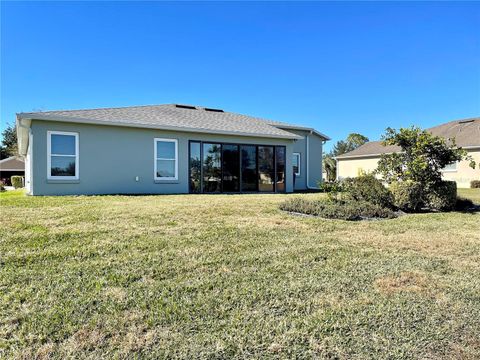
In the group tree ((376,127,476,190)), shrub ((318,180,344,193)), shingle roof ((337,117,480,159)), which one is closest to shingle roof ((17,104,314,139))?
shrub ((318,180,344,193))

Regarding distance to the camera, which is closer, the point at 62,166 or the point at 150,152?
the point at 62,166

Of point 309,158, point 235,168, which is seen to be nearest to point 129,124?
point 235,168

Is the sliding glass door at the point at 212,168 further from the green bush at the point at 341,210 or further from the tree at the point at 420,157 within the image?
the tree at the point at 420,157

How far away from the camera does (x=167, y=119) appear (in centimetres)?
Result: 1364

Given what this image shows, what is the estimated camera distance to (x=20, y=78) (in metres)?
17.0

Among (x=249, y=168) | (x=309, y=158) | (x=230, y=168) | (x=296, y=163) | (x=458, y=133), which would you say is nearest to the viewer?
(x=230, y=168)

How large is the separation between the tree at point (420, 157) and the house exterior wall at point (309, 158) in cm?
908

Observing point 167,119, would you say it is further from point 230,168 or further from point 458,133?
point 458,133

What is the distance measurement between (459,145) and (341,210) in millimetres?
19853

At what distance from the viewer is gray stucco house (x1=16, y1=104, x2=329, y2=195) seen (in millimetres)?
11047

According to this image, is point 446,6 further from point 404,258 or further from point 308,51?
point 404,258

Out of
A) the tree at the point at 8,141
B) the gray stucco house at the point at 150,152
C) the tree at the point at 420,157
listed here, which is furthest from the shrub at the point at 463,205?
the tree at the point at 8,141

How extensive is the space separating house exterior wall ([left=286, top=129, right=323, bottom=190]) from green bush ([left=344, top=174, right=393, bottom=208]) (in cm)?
917

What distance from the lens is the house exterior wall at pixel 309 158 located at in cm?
1880
